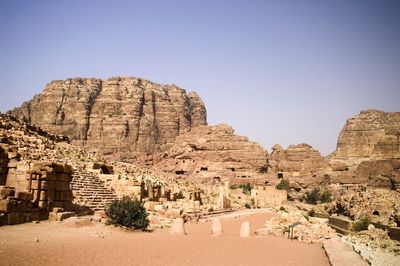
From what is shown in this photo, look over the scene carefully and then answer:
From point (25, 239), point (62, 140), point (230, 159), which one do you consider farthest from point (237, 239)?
point (230, 159)

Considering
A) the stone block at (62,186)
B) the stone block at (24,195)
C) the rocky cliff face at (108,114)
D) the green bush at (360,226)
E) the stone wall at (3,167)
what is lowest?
the green bush at (360,226)

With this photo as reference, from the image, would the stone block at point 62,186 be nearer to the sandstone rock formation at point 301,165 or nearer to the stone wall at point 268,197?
the stone wall at point 268,197

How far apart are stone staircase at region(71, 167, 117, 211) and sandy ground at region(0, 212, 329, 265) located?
6.66 m

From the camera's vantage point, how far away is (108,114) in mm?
114000

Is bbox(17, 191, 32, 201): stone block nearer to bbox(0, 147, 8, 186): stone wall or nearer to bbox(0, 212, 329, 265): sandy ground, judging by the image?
bbox(0, 212, 329, 265): sandy ground

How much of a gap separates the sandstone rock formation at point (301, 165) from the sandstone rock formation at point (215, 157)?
5860 mm

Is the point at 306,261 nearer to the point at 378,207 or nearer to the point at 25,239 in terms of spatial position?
the point at 25,239

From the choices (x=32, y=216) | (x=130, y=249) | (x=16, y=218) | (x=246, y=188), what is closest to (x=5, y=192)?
(x=16, y=218)

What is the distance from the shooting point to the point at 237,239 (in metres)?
16.0

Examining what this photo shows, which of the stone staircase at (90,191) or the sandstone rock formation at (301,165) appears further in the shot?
the sandstone rock formation at (301,165)

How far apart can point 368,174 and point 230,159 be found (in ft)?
92.5

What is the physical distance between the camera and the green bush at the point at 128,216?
17469 mm

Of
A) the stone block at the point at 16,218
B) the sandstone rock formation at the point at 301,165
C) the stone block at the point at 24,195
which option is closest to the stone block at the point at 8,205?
the stone block at the point at 16,218

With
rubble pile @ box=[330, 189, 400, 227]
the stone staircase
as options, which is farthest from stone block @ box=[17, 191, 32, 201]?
rubble pile @ box=[330, 189, 400, 227]
